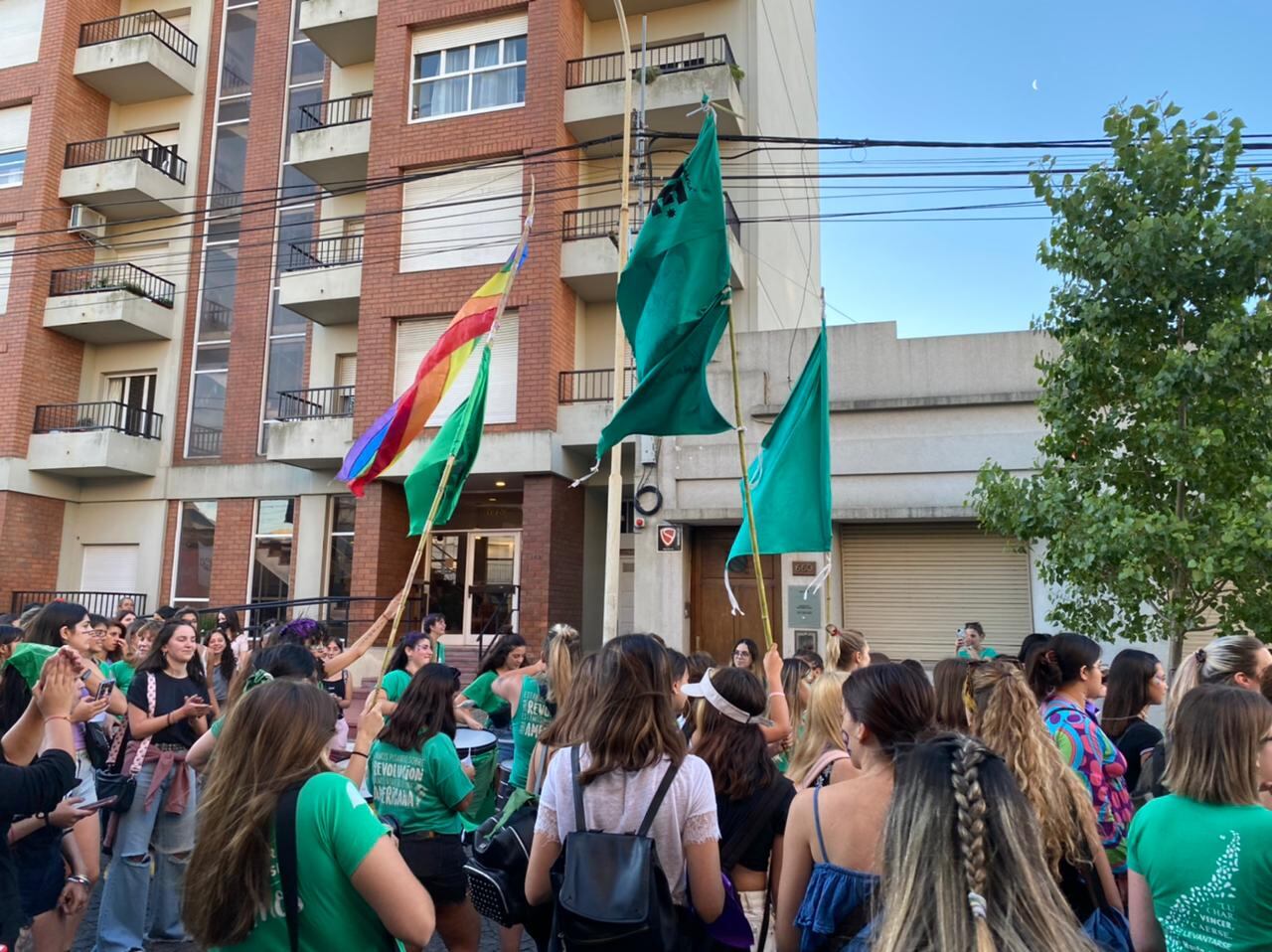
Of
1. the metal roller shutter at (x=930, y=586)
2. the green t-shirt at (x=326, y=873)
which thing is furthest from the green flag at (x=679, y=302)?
the metal roller shutter at (x=930, y=586)

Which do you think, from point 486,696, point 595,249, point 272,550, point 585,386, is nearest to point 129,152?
point 272,550

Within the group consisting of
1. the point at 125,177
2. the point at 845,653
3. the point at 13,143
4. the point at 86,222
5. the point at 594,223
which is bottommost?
the point at 845,653

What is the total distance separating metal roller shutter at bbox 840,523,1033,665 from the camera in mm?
12766

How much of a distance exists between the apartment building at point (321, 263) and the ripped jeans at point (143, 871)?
952 cm

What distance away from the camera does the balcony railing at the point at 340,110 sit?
61.1ft

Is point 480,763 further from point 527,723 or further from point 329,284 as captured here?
point 329,284

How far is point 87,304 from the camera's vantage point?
A: 19031mm

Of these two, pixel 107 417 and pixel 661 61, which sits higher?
pixel 661 61

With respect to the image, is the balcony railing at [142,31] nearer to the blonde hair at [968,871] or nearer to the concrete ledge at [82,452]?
the concrete ledge at [82,452]

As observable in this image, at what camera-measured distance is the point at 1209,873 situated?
8.24ft

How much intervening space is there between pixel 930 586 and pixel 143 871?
35.4 ft

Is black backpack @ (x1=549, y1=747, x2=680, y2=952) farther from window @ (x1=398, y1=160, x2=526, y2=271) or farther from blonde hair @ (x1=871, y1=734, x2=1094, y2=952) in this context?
window @ (x1=398, y1=160, x2=526, y2=271)

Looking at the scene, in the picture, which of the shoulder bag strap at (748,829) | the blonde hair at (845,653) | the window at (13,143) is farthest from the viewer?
the window at (13,143)

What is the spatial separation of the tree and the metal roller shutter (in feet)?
13.7
